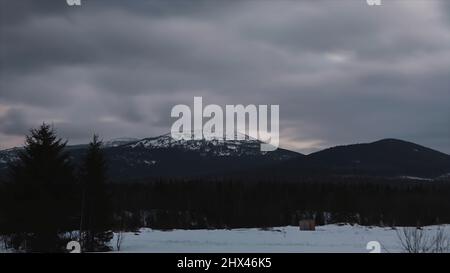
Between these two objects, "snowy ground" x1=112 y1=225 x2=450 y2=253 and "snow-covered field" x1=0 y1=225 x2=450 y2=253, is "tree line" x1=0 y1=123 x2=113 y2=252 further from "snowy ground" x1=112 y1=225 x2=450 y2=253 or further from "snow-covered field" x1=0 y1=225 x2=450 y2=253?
"snowy ground" x1=112 y1=225 x2=450 y2=253

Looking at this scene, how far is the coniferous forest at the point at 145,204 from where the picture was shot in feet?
74.4

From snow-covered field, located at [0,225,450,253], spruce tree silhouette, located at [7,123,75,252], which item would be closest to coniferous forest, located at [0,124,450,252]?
spruce tree silhouette, located at [7,123,75,252]

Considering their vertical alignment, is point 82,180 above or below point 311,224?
above

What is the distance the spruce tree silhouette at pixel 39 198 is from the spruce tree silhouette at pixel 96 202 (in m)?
5.68

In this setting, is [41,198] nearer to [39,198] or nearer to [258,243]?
[39,198]

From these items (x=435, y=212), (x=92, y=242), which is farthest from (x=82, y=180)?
(x=435, y=212)

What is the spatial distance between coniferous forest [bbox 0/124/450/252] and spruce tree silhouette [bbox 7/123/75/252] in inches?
1.6

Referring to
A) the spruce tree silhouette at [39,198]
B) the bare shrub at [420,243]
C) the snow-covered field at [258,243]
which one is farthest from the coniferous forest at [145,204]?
the bare shrub at [420,243]

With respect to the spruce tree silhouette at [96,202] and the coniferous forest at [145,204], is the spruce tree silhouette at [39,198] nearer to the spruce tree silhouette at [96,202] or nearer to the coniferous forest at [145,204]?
the coniferous forest at [145,204]

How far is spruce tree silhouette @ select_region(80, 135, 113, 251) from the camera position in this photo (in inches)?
1152
